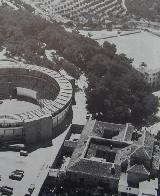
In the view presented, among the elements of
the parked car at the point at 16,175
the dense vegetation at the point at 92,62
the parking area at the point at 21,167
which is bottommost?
the parking area at the point at 21,167

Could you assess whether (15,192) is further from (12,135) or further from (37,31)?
(37,31)

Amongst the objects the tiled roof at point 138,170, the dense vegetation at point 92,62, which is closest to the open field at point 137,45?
the dense vegetation at point 92,62

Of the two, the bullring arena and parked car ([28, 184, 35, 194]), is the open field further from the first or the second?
parked car ([28, 184, 35, 194])

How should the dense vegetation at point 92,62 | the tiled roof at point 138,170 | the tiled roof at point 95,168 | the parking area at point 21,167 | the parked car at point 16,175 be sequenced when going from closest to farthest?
1. the tiled roof at point 138,170
2. the parking area at point 21,167
3. the tiled roof at point 95,168
4. the parked car at point 16,175
5. the dense vegetation at point 92,62

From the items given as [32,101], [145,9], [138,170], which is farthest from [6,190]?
[145,9]

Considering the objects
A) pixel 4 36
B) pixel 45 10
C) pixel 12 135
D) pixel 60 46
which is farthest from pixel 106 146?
pixel 45 10

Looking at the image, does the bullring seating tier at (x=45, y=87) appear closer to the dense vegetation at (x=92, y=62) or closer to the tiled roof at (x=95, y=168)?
the dense vegetation at (x=92, y=62)

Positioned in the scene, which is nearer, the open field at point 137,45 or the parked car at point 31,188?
the parked car at point 31,188
